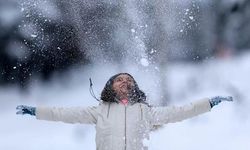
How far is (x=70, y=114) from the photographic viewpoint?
137 inches

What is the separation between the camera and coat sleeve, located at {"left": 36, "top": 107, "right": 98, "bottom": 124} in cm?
348

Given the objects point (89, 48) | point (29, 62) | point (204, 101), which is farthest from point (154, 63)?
point (204, 101)

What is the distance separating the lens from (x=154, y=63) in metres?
8.61

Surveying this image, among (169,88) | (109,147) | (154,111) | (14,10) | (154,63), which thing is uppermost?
(14,10)

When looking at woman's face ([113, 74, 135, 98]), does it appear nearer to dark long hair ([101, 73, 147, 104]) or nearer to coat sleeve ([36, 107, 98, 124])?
dark long hair ([101, 73, 147, 104])

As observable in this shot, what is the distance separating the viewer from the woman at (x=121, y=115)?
11.1 ft

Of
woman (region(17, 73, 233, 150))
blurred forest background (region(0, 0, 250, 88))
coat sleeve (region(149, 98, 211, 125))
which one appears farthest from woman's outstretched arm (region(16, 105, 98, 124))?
blurred forest background (region(0, 0, 250, 88))

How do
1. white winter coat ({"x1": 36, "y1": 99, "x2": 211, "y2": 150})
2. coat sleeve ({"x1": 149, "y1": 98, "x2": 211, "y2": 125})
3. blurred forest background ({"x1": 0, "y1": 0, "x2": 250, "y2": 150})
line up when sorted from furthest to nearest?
blurred forest background ({"x1": 0, "y1": 0, "x2": 250, "y2": 150}) < coat sleeve ({"x1": 149, "y1": 98, "x2": 211, "y2": 125}) < white winter coat ({"x1": 36, "y1": 99, "x2": 211, "y2": 150})

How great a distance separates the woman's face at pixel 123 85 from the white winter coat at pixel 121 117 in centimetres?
12

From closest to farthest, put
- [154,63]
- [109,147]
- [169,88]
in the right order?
[109,147] → [169,88] → [154,63]

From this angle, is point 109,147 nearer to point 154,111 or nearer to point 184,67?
point 154,111

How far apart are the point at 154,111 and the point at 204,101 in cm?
34

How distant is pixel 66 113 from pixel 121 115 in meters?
0.36

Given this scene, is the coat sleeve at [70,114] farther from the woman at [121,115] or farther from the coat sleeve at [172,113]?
the coat sleeve at [172,113]
